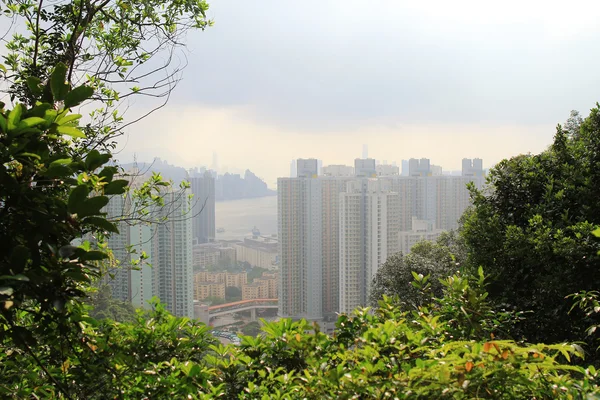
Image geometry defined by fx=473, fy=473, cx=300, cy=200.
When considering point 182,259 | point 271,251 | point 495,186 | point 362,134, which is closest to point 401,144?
point 362,134

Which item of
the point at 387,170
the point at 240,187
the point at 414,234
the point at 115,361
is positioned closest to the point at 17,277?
the point at 115,361

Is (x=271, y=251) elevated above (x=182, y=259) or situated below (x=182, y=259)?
below

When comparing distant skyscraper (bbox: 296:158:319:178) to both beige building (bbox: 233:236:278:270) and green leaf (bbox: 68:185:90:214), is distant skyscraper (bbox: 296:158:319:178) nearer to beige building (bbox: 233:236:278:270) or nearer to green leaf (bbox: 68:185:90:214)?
beige building (bbox: 233:236:278:270)

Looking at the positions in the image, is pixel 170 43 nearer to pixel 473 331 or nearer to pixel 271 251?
pixel 473 331

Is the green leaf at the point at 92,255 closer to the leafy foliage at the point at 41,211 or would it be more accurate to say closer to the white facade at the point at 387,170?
the leafy foliage at the point at 41,211

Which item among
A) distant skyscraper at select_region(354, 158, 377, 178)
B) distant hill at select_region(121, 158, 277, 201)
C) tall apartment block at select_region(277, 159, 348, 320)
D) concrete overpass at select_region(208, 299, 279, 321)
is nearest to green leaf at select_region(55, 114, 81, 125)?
concrete overpass at select_region(208, 299, 279, 321)

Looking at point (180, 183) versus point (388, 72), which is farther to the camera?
point (388, 72)
